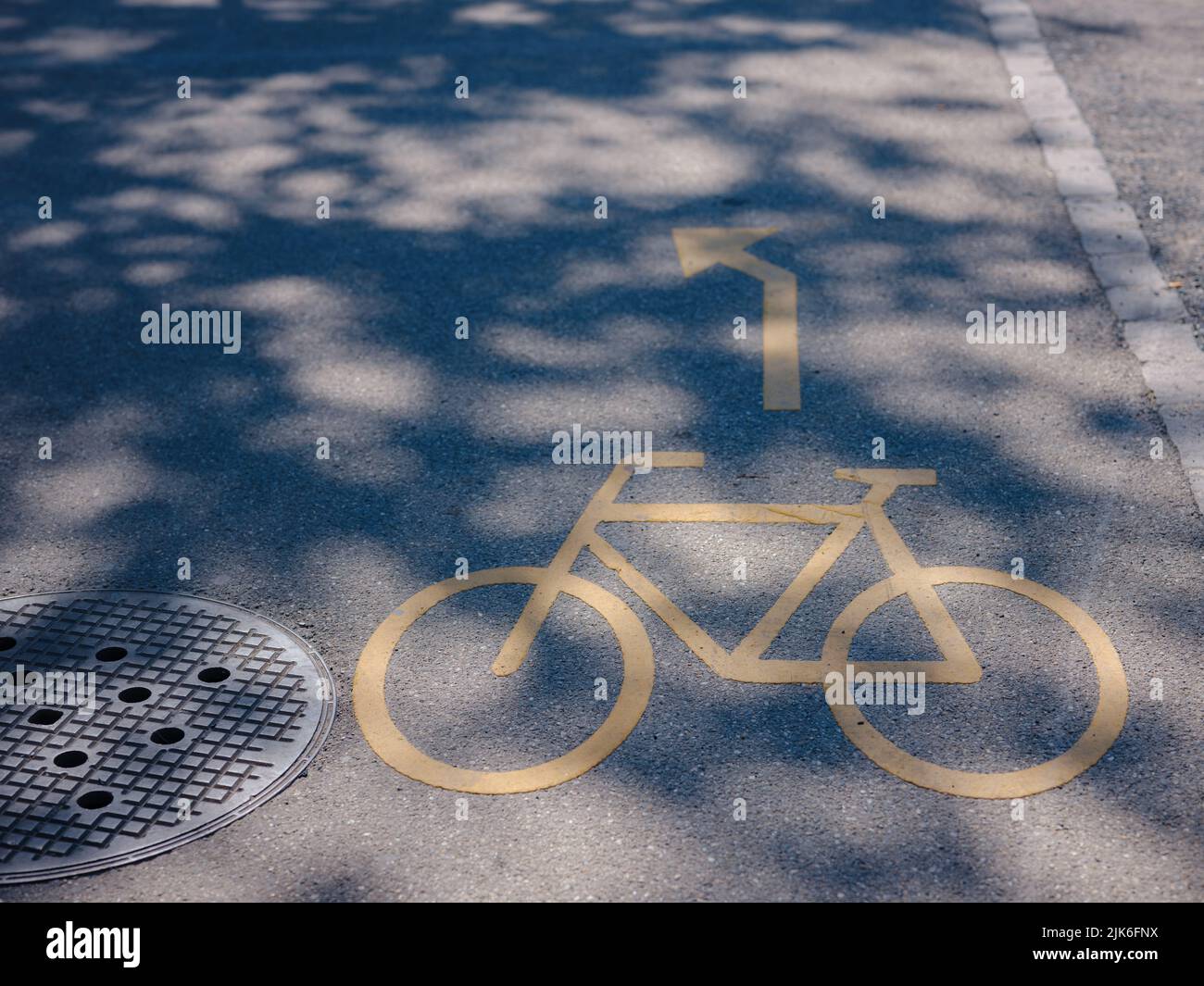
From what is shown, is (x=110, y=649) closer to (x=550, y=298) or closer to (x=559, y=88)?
(x=550, y=298)

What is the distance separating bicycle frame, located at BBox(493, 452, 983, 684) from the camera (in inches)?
169

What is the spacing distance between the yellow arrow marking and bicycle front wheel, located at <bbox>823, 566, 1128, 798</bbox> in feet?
4.25

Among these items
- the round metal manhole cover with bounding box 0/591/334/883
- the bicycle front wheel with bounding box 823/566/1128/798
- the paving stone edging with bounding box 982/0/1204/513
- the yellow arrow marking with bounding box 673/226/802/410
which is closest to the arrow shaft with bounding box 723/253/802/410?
the yellow arrow marking with bounding box 673/226/802/410

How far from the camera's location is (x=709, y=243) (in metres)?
6.97

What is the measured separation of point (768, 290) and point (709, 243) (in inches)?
23.6

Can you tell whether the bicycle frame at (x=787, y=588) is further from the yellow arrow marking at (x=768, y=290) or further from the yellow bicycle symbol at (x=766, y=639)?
the yellow arrow marking at (x=768, y=290)

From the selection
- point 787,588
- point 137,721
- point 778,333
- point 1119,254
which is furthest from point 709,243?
point 137,721

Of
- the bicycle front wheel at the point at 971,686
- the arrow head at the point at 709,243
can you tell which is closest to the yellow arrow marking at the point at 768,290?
the arrow head at the point at 709,243

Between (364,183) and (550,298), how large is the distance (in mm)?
1893

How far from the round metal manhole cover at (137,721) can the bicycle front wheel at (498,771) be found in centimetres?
16

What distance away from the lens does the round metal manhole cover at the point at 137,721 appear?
373 cm

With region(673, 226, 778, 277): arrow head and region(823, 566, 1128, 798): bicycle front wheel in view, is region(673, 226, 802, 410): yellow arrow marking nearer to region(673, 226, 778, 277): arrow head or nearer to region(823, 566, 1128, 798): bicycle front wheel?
region(673, 226, 778, 277): arrow head

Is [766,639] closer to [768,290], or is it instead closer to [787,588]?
[787,588]
